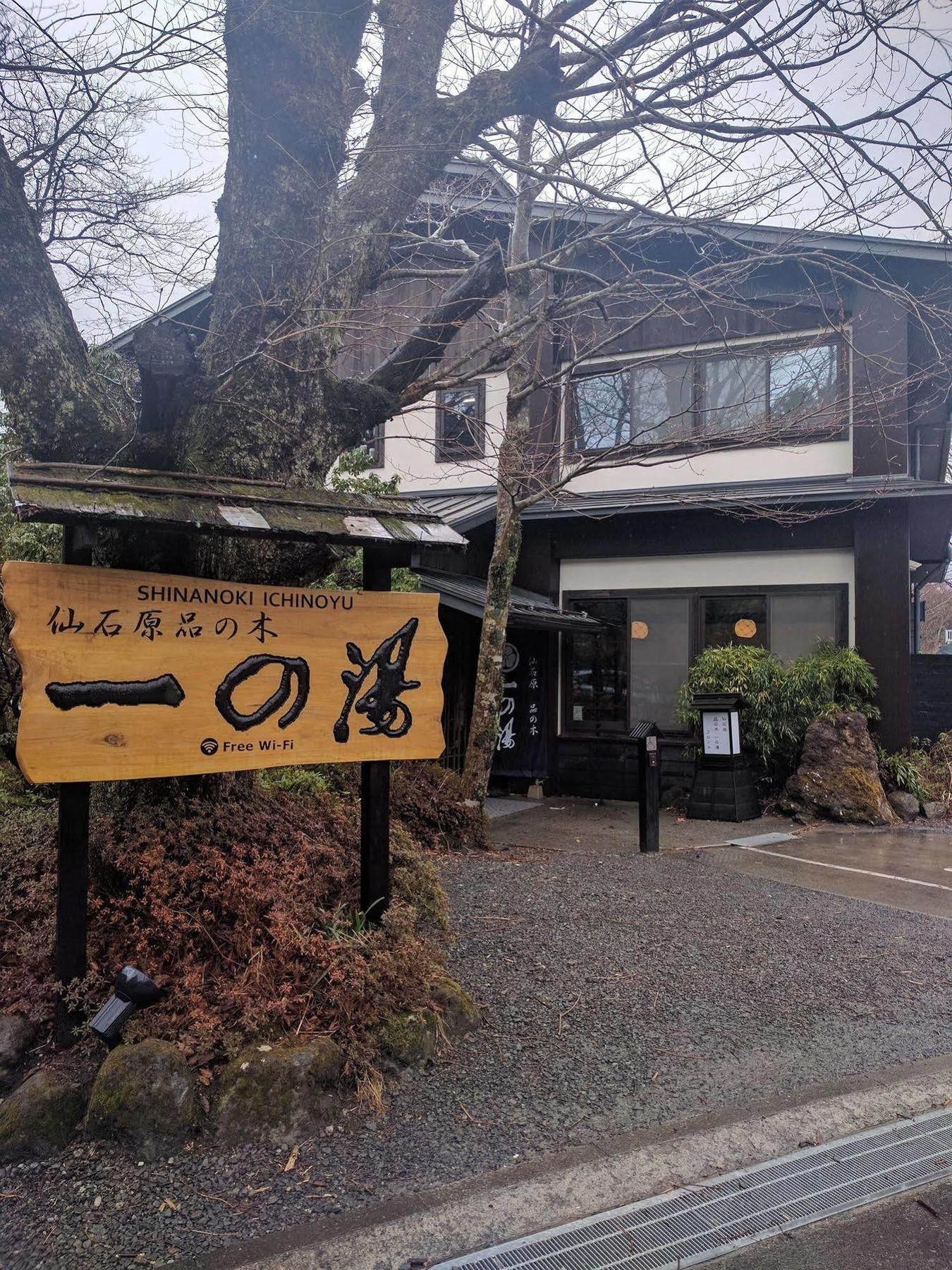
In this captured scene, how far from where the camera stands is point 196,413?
478cm

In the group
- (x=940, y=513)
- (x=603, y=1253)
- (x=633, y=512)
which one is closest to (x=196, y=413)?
(x=603, y=1253)

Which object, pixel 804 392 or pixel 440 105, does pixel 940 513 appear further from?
pixel 440 105

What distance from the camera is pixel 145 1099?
11.3 feet

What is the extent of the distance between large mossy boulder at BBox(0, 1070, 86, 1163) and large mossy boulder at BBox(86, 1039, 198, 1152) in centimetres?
7

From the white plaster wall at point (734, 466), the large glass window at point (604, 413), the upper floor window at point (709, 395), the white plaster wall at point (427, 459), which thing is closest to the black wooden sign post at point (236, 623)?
the upper floor window at point (709, 395)

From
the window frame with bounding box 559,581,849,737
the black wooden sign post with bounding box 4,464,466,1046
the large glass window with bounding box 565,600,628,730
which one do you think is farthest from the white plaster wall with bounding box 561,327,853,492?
the black wooden sign post with bounding box 4,464,466,1046

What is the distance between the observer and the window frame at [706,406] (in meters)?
10.0

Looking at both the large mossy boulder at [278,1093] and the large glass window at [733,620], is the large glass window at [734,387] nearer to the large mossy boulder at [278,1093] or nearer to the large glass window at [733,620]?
the large glass window at [733,620]

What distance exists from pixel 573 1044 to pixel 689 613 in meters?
9.60

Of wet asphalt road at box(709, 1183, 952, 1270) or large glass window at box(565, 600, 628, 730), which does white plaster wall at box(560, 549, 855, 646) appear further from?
wet asphalt road at box(709, 1183, 952, 1270)

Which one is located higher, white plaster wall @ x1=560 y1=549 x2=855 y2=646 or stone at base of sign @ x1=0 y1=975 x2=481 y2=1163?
white plaster wall @ x1=560 y1=549 x2=855 y2=646

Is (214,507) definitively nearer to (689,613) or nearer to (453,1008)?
(453,1008)

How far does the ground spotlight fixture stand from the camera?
365cm

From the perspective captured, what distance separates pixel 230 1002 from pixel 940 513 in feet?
39.8
